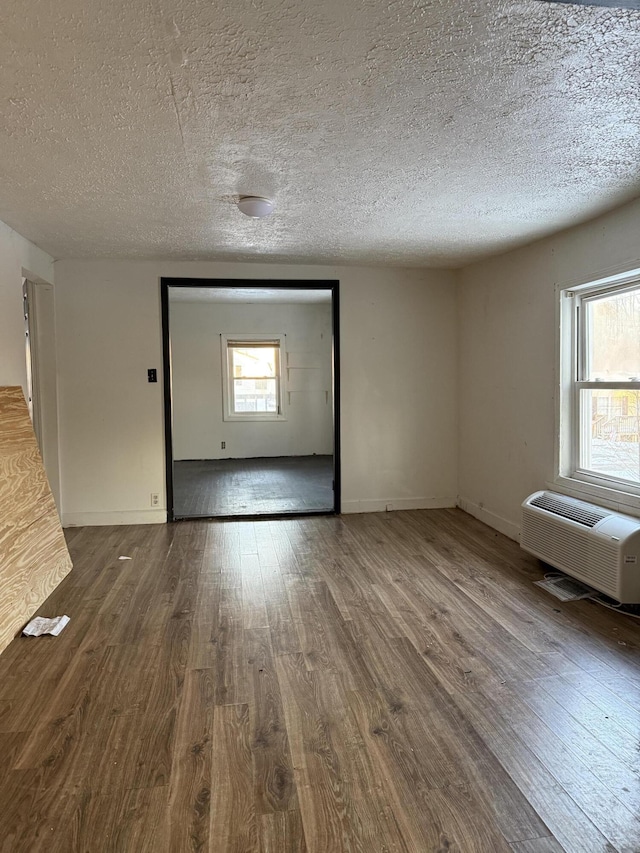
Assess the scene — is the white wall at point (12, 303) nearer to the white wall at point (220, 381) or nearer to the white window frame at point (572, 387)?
the white window frame at point (572, 387)

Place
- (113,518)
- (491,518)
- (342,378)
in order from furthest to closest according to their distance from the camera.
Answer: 1. (342,378)
2. (113,518)
3. (491,518)

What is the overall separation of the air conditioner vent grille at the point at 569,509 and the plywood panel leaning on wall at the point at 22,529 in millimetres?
3211

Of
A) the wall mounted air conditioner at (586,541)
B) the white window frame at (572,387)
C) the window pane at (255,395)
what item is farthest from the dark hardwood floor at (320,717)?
the window pane at (255,395)

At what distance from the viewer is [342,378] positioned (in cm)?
509

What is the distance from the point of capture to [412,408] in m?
5.24

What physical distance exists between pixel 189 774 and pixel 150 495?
11.0ft

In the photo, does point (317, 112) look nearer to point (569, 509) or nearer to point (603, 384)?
point (603, 384)

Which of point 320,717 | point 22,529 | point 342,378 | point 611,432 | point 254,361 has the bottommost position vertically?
point 320,717

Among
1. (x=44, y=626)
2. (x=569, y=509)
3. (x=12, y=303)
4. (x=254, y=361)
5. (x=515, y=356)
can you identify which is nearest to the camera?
(x=44, y=626)

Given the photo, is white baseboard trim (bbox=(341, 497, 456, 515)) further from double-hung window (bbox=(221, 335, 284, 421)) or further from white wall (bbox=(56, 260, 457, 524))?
double-hung window (bbox=(221, 335, 284, 421))

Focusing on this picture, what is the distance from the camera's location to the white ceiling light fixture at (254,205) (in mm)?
2910

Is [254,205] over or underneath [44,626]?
over

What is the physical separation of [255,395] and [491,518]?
5007mm

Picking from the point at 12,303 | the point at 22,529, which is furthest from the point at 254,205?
the point at 22,529
